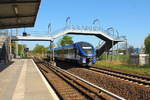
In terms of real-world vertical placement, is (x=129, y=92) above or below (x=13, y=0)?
below

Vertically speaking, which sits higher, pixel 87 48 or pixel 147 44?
pixel 147 44

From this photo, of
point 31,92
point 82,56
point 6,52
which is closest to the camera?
point 31,92

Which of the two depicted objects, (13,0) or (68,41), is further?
(68,41)

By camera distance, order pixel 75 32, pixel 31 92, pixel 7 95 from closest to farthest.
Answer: pixel 7 95
pixel 31 92
pixel 75 32

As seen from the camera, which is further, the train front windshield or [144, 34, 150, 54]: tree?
[144, 34, 150, 54]: tree

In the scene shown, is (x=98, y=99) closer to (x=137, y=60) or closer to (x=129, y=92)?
(x=129, y=92)

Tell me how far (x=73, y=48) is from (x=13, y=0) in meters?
16.7

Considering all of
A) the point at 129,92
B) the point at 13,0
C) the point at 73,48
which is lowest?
the point at 129,92

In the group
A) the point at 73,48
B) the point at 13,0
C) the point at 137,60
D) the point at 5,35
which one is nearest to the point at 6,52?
the point at 5,35

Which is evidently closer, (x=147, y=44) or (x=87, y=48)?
(x=87, y=48)

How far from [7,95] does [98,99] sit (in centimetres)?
407

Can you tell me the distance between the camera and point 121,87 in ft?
39.8

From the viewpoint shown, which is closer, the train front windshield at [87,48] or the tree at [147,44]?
the train front windshield at [87,48]

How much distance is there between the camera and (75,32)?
3838 cm
